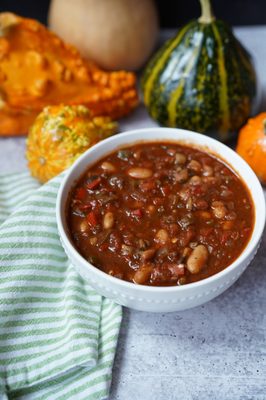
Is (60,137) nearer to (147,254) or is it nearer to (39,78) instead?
(39,78)

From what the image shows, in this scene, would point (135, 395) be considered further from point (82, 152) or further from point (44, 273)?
point (82, 152)

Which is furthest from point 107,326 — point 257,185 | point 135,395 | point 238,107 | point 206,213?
point 238,107

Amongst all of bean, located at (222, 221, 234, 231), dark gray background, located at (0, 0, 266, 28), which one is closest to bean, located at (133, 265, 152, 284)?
bean, located at (222, 221, 234, 231)

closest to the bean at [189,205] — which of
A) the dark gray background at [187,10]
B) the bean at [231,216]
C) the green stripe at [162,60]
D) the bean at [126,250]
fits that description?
the bean at [231,216]

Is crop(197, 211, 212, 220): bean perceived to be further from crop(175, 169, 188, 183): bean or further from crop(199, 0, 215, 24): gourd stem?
crop(199, 0, 215, 24): gourd stem

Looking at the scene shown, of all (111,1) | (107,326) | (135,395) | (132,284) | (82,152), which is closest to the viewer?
(132,284)

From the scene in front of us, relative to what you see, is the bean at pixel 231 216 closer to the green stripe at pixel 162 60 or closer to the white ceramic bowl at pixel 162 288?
the white ceramic bowl at pixel 162 288

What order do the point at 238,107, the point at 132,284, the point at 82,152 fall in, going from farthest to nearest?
the point at 238,107, the point at 82,152, the point at 132,284
